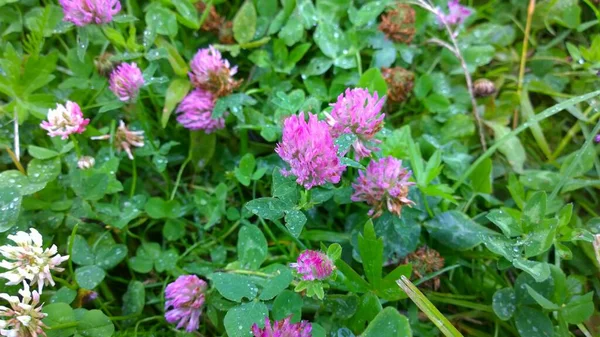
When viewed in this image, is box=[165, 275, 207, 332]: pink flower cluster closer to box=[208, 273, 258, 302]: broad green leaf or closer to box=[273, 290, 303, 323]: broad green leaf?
box=[208, 273, 258, 302]: broad green leaf

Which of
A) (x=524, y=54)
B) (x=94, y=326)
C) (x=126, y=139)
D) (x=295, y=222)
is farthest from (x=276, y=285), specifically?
(x=524, y=54)

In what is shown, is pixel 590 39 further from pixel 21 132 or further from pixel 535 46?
pixel 21 132

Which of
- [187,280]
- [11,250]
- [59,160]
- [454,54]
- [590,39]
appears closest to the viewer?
[11,250]

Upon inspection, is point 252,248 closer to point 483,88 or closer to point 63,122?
point 63,122

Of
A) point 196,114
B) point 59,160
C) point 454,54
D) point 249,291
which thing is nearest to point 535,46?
point 454,54

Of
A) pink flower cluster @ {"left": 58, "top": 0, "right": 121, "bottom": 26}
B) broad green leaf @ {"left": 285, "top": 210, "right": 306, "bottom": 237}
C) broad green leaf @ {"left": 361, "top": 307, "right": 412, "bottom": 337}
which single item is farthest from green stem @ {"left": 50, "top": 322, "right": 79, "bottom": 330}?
pink flower cluster @ {"left": 58, "top": 0, "right": 121, "bottom": 26}
